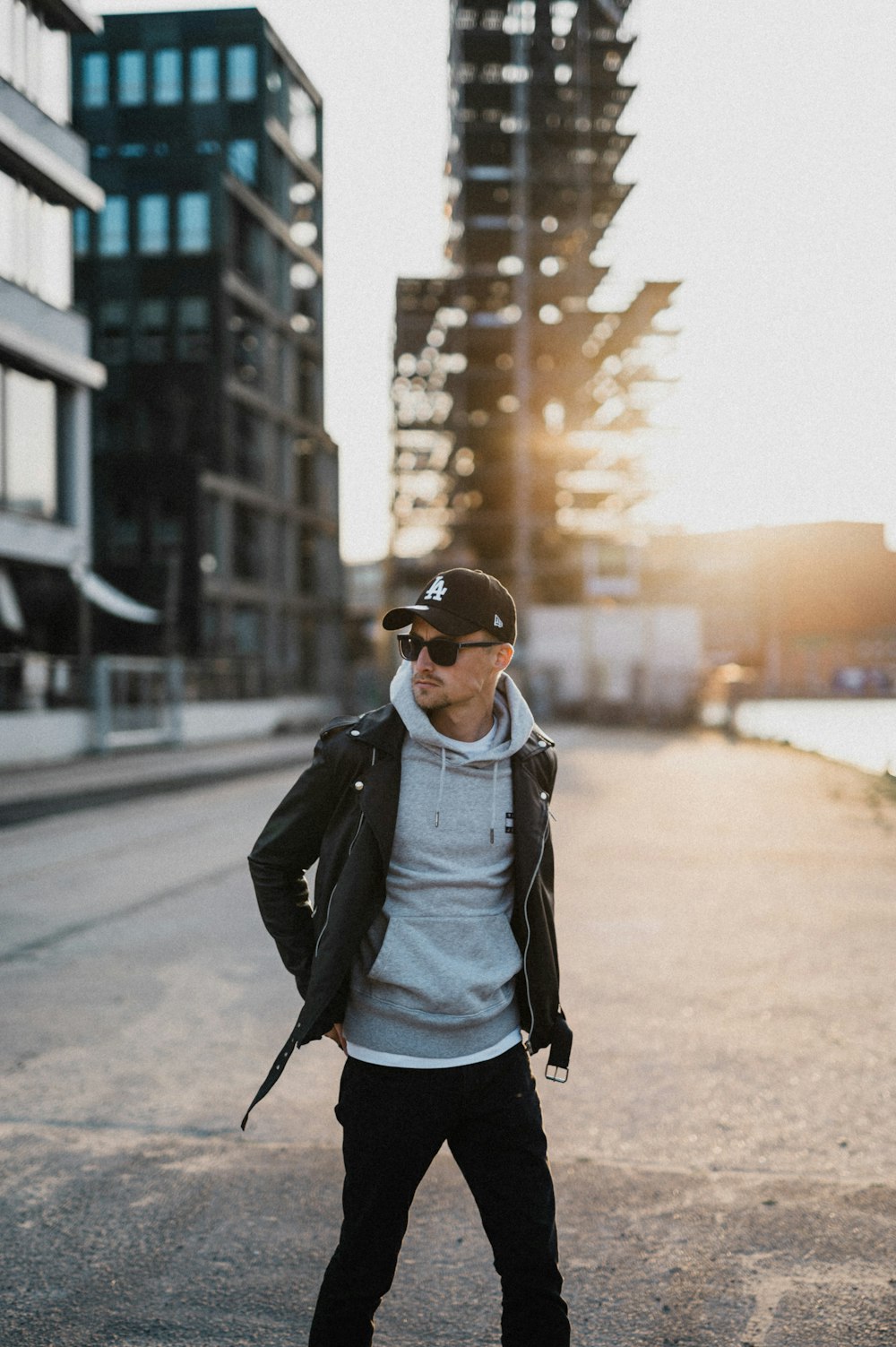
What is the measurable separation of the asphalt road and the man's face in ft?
5.01

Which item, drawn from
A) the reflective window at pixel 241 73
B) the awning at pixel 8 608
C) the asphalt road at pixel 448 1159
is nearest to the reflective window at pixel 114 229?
the reflective window at pixel 241 73

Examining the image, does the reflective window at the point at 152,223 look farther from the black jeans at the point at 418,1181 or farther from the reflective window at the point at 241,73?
the black jeans at the point at 418,1181

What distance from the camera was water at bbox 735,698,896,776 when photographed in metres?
23.6

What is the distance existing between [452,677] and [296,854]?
533 millimetres

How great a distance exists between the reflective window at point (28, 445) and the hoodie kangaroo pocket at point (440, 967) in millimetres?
25428

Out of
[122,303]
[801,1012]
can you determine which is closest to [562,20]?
[122,303]

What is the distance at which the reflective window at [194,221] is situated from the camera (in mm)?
47031

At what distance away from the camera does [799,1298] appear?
3.12 m

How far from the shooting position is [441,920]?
103 inches

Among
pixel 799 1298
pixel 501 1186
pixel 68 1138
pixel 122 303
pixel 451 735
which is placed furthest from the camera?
pixel 122 303

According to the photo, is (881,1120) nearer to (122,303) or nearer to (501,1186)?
(501,1186)

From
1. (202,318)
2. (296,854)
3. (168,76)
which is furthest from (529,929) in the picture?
(168,76)

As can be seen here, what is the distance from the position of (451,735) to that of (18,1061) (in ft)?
10.5

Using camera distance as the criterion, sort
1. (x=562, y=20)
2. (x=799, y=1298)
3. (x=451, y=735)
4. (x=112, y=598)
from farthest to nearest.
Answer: (x=562, y=20) < (x=112, y=598) < (x=799, y=1298) < (x=451, y=735)
